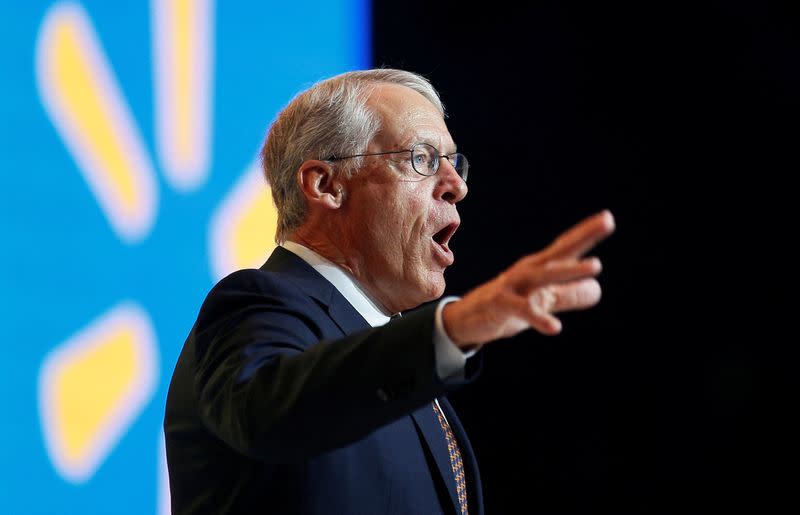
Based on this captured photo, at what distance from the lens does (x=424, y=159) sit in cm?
176

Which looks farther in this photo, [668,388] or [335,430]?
[668,388]

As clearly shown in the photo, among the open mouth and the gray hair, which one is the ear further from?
the open mouth

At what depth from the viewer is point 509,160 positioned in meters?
3.04

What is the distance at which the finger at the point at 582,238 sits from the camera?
89cm

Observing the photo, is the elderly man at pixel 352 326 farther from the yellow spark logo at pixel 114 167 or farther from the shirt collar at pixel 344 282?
the yellow spark logo at pixel 114 167

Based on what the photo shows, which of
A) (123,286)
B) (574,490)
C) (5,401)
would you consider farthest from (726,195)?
(5,401)

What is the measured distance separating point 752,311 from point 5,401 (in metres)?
2.08

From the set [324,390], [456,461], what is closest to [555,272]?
[324,390]

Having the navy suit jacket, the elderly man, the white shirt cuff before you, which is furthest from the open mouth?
the white shirt cuff

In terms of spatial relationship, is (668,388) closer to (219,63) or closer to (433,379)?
(219,63)

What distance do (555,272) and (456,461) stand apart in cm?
75

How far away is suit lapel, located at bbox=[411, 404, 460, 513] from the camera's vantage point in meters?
1.43

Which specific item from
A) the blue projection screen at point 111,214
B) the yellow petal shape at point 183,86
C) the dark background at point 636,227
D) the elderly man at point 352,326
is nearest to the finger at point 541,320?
the elderly man at point 352,326

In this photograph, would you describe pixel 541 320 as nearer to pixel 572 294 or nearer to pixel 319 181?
pixel 572 294
